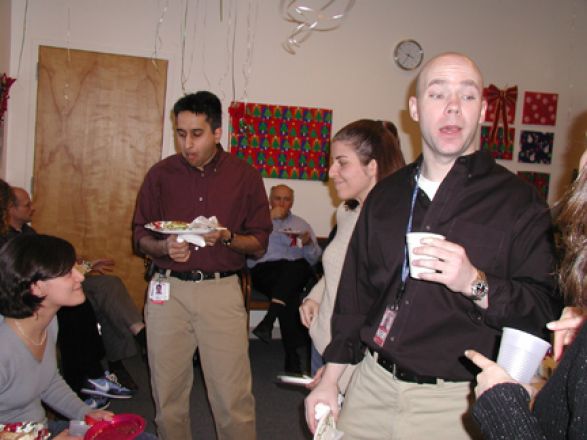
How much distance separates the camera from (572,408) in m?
0.93

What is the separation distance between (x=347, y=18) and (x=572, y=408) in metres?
5.67

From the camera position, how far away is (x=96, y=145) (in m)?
5.51

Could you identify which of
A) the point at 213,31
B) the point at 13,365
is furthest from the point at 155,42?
the point at 13,365

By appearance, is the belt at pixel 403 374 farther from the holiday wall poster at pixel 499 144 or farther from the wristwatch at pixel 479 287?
the holiday wall poster at pixel 499 144

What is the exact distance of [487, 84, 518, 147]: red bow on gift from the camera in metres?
6.30

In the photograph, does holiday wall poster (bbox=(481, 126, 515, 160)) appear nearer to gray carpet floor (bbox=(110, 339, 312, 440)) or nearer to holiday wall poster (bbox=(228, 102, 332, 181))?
holiday wall poster (bbox=(228, 102, 332, 181))

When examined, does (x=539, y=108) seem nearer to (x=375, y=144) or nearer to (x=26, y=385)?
(x=375, y=144)

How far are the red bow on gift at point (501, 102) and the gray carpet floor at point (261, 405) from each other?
3.85 meters

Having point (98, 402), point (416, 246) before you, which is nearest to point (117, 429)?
point (416, 246)

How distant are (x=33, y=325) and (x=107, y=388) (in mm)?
1987

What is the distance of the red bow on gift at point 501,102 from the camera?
6.30 meters

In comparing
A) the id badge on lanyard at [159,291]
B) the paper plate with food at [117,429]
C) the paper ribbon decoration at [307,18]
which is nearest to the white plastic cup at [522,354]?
the paper plate with food at [117,429]

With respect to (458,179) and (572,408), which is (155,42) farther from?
(572,408)

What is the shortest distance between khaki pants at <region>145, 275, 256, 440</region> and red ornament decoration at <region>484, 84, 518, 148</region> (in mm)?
4742
